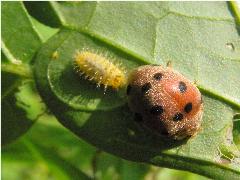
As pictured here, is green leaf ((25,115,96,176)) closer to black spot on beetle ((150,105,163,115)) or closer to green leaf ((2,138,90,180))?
green leaf ((2,138,90,180))

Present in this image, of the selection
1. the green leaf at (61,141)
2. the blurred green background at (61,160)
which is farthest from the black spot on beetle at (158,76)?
the green leaf at (61,141)

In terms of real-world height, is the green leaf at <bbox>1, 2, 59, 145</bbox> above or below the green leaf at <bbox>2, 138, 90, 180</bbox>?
above

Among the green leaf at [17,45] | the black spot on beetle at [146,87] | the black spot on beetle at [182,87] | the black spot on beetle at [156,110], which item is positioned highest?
the green leaf at [17,45]

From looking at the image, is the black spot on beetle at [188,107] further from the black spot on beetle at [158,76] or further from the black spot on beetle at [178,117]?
the black spot on beetle at [158,76]

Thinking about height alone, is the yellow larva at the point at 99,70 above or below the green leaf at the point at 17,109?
above

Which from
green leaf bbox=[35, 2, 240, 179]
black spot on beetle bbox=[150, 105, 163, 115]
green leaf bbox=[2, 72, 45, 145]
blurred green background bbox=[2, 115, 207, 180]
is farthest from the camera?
blurred green background bbox=[2, 115, 207, 180]

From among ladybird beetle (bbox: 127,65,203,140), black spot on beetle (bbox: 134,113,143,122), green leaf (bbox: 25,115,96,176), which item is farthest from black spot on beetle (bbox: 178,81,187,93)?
green leaf (bbox: 25,115,96,176)

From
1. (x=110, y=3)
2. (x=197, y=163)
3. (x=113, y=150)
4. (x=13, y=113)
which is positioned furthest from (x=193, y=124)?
(x=13, y=113)
